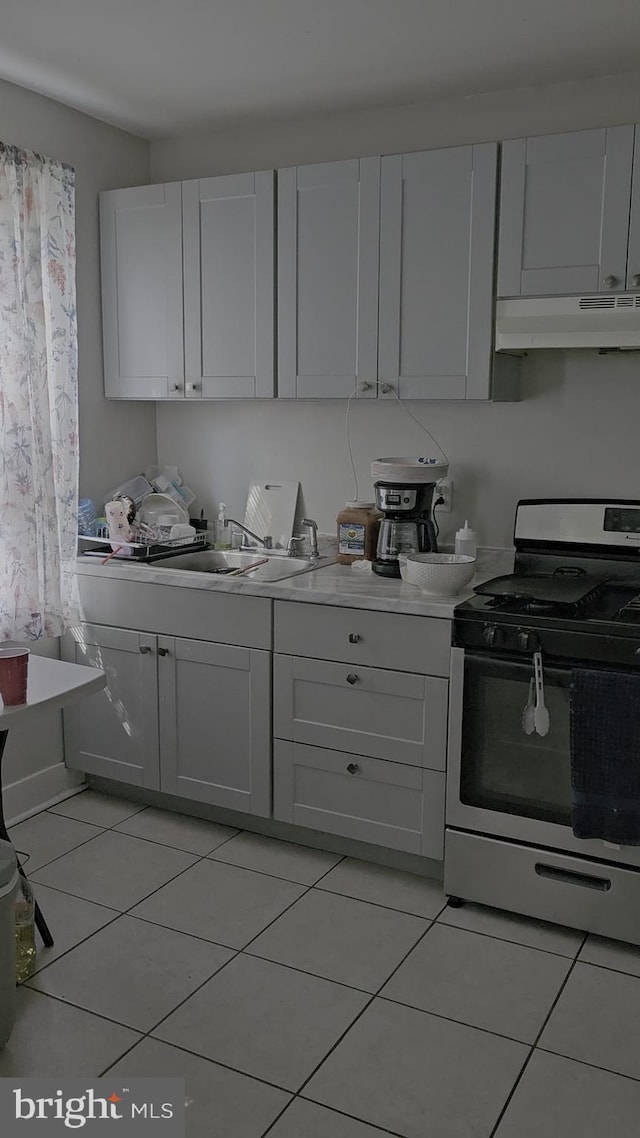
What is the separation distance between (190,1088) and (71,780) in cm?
169

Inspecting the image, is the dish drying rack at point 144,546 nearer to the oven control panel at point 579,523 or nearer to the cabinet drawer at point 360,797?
the cabinet drawer at point 360,797

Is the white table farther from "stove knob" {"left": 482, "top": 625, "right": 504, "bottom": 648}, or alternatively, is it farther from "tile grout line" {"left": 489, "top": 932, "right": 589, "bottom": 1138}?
"tile grout line" {"left": 489, "top": 932, "right": 589, "bottom": 1138}

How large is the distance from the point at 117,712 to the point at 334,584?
96cm

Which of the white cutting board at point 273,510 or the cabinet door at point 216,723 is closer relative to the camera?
the cabinet door at point 216,723

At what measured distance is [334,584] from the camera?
305 centimetres

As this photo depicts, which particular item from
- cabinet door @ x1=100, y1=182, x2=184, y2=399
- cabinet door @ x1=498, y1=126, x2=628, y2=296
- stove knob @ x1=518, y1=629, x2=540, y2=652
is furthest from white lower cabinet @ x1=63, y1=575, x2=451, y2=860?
cabinet door @ x1=498, y1=126, x2=628, y2=296

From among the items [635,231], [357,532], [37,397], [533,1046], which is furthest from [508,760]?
[37,397]

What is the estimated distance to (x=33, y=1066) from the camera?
213cm

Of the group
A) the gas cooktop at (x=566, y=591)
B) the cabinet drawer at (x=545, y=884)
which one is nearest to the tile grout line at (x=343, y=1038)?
the cabinet drawer at (x=545, y=884)

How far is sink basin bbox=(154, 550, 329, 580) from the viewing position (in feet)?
11.4

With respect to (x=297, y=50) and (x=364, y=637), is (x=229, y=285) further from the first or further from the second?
(x=364, y=637)

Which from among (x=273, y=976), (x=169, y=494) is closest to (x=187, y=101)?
(x=169, y=494)

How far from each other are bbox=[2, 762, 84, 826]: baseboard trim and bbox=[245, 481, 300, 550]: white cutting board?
1.15 meters

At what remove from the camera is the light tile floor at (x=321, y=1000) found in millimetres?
2035
